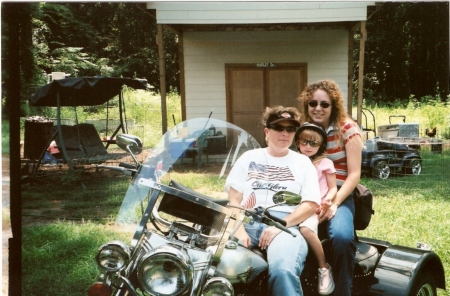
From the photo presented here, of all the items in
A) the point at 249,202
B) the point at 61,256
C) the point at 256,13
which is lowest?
the point at 61,256

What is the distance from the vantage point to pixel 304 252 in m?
1.94

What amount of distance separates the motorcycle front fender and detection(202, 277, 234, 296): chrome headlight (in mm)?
1047

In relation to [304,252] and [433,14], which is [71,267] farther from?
[433,14]

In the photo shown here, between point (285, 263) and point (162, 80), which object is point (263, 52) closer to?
point (162, 80)

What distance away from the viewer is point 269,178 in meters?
2.11

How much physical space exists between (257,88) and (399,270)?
Result: 11.9ft

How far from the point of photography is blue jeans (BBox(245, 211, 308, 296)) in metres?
1.78

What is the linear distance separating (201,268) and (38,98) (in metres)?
1.65

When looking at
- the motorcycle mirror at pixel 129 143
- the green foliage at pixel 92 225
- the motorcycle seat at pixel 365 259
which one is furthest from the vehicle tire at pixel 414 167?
Result: the motorcycle mirror at pixel 129 143

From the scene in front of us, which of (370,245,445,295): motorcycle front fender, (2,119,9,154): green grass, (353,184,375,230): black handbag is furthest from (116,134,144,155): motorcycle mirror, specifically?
(370,245,445,295): motorcycle front fender

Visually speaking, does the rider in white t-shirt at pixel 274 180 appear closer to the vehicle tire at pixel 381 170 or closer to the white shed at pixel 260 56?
the white shed at pixel 260 56

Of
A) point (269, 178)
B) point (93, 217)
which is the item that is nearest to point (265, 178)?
point (269, 178)

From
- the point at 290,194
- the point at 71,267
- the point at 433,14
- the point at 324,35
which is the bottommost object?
the point at 71,267

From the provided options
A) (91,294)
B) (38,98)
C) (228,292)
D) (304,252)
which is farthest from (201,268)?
(38,98)
